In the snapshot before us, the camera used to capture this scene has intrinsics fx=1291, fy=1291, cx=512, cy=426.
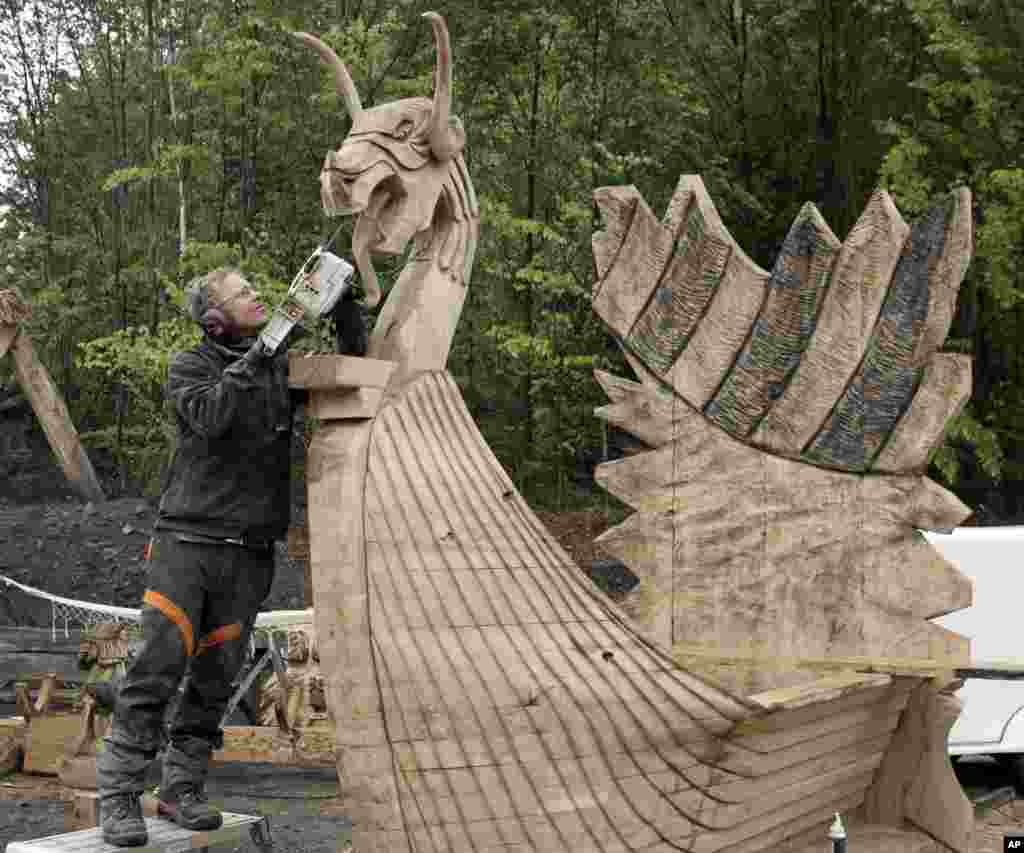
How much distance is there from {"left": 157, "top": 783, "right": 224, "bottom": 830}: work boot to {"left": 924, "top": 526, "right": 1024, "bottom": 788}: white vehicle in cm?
370

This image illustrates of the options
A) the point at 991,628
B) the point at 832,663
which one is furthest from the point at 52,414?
the point at 832,663

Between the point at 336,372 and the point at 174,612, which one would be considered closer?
the point at 336,372

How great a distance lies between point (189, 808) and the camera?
3.47 meters

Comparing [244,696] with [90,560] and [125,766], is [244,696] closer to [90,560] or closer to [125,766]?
[125,766]

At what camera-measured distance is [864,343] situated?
418 centimetres

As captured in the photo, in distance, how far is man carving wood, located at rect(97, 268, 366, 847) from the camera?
3221 millimetres

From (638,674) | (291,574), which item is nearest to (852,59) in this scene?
(291,574)

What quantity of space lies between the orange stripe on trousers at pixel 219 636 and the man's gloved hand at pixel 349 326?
0.80 m

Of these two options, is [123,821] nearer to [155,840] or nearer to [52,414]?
[155,840]

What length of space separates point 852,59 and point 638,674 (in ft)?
41.4

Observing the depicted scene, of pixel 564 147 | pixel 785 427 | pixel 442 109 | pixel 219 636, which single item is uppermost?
pixel 564 147

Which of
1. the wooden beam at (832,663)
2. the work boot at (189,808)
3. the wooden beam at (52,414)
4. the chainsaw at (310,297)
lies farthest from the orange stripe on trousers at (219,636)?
the wooden beam at (52,414)

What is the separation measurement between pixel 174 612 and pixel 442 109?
4.74ft

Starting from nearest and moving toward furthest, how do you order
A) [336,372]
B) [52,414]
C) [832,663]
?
[336,372], [832,663], [52,414]
